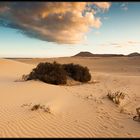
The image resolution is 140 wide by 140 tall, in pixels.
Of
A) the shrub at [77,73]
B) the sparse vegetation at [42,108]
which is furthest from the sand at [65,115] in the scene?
the shrub at [77,73]

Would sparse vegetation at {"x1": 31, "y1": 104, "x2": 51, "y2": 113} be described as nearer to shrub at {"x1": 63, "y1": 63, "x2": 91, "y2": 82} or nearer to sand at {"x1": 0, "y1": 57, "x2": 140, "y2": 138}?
sand at {"x1": 0, "y1": 57, "x2": 140, "y2": 138}

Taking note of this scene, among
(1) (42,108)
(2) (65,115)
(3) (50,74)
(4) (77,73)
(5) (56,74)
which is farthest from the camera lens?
(4) (77,73)

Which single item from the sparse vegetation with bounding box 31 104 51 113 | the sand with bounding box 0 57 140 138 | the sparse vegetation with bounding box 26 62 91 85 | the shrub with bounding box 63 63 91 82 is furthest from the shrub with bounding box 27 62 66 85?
the sparse vegetation with bounding box 31 104 51 113

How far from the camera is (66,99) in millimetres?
10047

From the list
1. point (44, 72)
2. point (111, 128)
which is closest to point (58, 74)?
point (44, 72)

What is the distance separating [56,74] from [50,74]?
36cm

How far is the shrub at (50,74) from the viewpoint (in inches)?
552

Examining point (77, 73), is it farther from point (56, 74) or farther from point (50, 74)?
point (50, 74)

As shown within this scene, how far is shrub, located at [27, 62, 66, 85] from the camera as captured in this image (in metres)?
14.0

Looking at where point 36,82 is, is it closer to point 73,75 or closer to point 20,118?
point 73,75

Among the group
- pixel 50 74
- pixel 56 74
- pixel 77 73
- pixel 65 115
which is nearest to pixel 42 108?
pixel 65 115

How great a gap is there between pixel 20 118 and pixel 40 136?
1.64 m

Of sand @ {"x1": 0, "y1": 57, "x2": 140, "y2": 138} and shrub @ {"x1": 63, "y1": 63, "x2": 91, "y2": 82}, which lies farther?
shrub @ {"x1": 63, "y1": 63, "x2": 91, "y2": 82}

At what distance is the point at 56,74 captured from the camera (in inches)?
553
